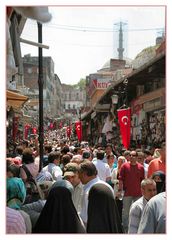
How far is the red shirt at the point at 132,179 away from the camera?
8.65 meters

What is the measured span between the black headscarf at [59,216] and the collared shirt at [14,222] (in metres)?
0.27

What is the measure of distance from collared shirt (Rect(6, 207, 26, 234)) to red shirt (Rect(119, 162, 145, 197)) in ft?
15.9

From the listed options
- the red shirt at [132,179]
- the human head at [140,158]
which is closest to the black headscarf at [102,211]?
the red shirt at [132,179]

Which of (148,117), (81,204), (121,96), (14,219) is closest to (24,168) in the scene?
(81,204)

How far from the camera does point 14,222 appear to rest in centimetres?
383

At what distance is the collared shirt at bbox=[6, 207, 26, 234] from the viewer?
3768 millimetres

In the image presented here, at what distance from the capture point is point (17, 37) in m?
6.51

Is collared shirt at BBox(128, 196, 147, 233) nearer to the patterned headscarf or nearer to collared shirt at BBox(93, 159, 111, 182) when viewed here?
the patterned headscarf

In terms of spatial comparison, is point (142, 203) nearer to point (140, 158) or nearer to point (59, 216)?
point (59, 216)

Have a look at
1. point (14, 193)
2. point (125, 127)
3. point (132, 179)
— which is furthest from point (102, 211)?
point (125, 127)

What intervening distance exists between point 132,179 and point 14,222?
504cm

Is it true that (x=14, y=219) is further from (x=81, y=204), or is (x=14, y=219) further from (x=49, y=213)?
(x=81, y=204)
